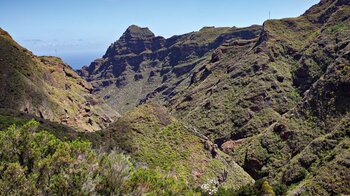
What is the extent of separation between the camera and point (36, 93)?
84312 mm

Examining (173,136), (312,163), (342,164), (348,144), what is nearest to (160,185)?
(173,136)

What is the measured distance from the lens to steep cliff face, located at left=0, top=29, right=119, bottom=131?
7969cm

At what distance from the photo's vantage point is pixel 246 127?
4321 inches

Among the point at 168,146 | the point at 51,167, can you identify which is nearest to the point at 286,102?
the point at 168,146

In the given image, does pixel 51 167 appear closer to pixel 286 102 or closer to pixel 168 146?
pixel 168 146

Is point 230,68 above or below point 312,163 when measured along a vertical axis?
above

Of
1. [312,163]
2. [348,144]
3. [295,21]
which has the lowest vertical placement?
[312,163]

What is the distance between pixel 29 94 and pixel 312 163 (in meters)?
58.8

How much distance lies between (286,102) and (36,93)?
70911 mm

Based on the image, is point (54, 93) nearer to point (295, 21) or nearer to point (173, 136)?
point (173, 136)

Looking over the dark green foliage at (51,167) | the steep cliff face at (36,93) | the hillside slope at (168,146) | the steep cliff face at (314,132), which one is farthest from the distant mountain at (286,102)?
the dark green foliage at (51,167)

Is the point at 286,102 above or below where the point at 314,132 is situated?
above

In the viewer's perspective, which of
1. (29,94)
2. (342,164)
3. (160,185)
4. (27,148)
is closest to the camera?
(27,148)

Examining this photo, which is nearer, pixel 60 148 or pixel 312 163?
pixel 60 148
